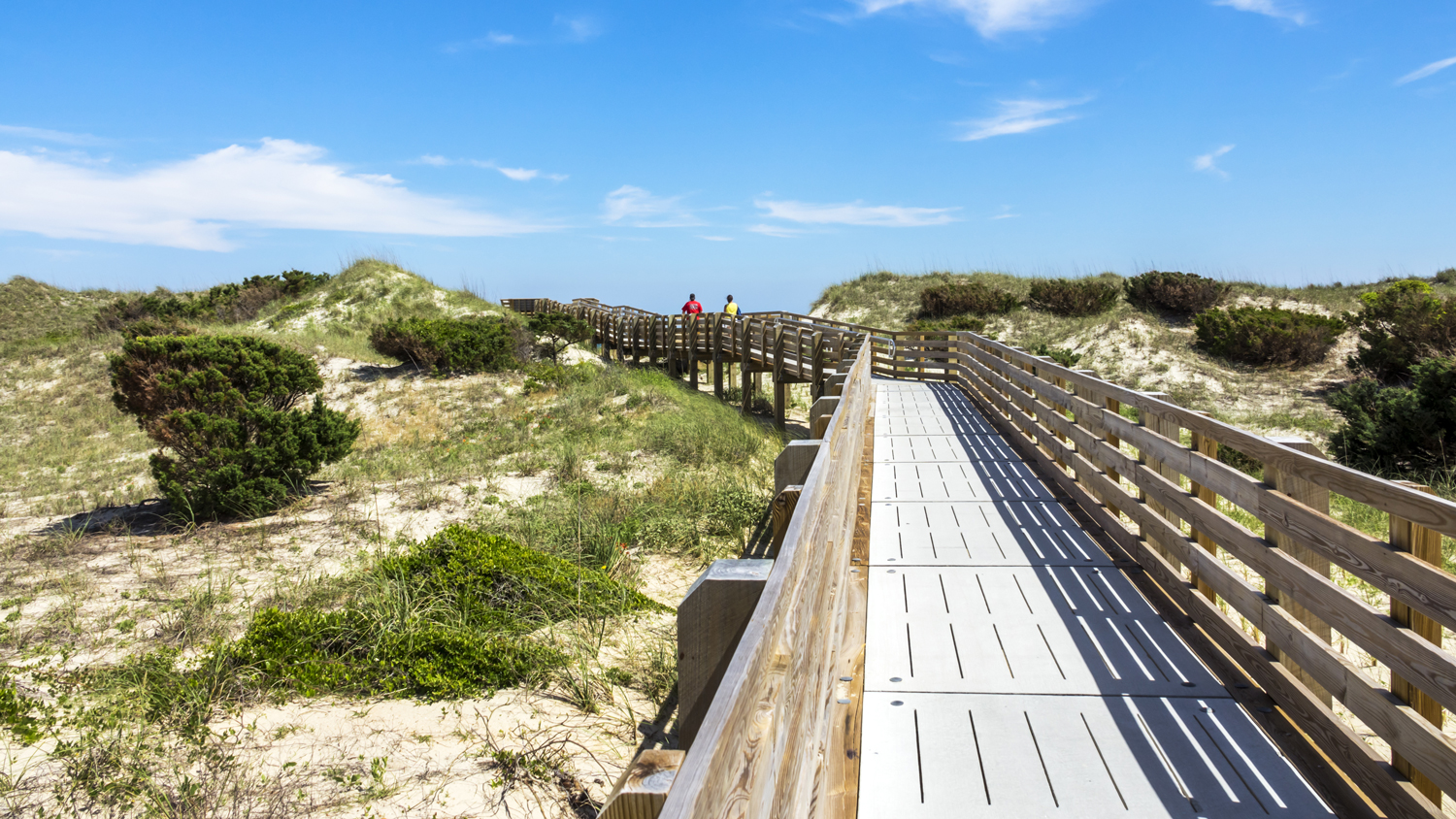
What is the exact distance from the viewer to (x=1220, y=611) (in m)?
4.37

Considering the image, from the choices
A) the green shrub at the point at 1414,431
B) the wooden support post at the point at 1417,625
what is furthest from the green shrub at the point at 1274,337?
the wooden support post at the point at 1417,625

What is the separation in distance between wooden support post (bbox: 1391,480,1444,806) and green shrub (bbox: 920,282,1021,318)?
30.7 m

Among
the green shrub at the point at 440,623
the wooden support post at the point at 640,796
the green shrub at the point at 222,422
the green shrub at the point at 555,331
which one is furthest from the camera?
the green shrub at the point at 555,331

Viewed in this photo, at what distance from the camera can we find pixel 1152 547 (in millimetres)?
5441

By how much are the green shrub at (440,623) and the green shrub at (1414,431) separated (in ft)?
36.9

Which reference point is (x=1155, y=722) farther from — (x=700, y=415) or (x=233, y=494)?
(x=700, y=415)

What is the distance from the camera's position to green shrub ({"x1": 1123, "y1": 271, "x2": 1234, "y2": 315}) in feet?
94.9

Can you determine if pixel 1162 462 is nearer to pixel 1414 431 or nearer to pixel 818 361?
pixel 1414 431

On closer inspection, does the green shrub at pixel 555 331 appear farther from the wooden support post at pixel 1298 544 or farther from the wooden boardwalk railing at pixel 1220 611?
the wooden support post at pixel 1298 544

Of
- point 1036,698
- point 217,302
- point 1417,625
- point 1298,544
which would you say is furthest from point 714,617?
point 217,302

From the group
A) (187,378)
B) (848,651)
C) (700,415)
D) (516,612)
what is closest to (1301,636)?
(848,651)

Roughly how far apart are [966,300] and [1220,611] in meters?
30.4

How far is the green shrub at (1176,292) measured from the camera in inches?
1139

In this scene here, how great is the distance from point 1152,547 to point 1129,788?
2761 millimetres
